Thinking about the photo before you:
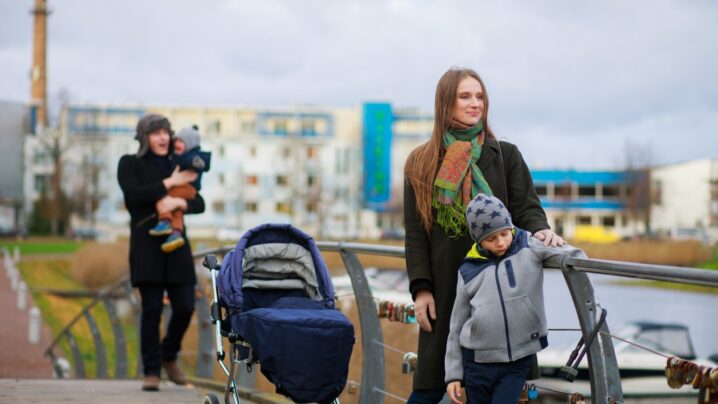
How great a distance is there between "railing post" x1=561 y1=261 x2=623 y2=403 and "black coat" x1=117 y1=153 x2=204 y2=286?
11.7 ft

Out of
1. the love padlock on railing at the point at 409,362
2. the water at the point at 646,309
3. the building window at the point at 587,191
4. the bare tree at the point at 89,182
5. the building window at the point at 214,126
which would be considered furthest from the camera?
the building window at the point at 587,191

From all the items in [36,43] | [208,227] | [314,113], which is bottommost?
[208,227]

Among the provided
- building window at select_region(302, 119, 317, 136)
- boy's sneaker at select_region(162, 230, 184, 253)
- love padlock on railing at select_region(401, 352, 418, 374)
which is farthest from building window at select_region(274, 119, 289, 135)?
love padlock on railing at select_region(401, 352, 418, 374)

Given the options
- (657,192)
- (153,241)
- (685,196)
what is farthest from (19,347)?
(685,196)

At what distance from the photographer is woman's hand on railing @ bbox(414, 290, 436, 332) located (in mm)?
4031

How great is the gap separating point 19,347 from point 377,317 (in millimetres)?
19739

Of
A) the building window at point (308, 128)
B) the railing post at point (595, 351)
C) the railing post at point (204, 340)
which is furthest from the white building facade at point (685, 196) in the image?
the railing post at point (595, 351)

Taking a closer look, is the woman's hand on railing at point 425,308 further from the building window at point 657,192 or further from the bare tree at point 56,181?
the building window at point 657,192

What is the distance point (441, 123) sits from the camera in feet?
13.5

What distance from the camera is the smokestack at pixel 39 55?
3578 inches

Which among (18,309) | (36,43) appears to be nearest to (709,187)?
(36,43)

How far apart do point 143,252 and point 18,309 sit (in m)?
25.0

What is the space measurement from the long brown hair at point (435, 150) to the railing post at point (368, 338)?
169 cm

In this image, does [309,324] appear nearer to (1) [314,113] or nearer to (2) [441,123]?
(2) [441,123]
